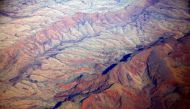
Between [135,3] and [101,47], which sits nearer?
[101,47]

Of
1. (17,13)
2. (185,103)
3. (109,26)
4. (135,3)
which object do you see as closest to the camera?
(185,103)

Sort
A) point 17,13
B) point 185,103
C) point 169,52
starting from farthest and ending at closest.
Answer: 1. point 17,13
2. point 169,52
3. point 185,103

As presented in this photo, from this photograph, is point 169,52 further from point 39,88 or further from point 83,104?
point 39,88

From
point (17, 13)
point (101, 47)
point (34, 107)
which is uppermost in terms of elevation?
point (17, 13)

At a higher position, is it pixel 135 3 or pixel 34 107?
pixel 135 3

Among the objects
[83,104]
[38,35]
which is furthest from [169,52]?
[38,35]

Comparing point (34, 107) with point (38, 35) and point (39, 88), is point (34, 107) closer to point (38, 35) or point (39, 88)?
point (39, 88)
